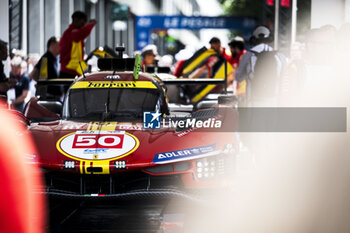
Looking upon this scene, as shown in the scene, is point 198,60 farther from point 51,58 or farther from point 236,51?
point 51,58

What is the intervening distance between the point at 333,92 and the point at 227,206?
1.45m

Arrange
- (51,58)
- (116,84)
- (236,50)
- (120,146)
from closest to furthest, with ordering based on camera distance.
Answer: (120,146) < (116,84) < (51,58) < (236,50)

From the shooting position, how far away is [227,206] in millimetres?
5801

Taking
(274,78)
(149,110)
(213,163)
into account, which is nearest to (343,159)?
(213,163)

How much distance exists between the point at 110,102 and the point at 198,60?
4.72 m

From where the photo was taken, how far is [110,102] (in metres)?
7.49

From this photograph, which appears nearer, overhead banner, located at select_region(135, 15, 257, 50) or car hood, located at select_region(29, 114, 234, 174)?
car hood, located at select_region(29, 114, 234, 174)

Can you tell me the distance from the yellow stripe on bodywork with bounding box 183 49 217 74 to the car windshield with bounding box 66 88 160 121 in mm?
4214

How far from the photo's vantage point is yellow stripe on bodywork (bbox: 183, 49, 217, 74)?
11891 millimetres

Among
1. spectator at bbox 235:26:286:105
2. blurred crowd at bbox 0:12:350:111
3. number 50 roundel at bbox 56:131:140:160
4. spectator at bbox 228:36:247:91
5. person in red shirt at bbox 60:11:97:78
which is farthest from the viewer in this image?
spectator at bbox 228:36:247:91

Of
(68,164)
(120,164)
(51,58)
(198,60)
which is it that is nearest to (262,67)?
(198,60)

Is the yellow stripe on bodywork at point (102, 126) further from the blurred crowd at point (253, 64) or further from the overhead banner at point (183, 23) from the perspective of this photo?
the overhead banner at point (183, 23)

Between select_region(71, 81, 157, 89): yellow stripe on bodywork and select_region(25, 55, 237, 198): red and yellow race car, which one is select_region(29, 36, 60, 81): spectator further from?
select_region(25, 55, 237, 198): red and yellow race car

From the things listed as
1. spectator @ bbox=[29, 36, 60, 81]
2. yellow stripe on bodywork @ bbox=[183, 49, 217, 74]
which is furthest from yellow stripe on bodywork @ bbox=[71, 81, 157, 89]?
yellow stripe on bodywork @ bbox=[183, 49, 217, 74]
